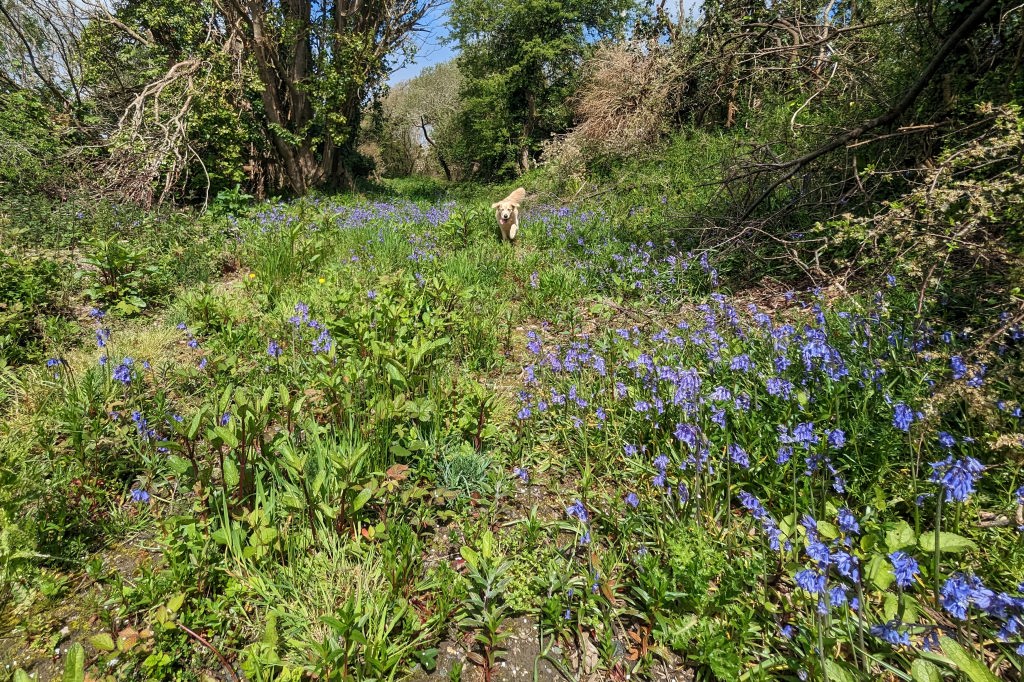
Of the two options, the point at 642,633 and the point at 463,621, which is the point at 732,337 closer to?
the point at 642,633

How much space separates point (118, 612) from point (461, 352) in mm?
2269

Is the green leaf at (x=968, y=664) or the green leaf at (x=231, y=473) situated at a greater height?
the green leaf at (x=231, y=473)

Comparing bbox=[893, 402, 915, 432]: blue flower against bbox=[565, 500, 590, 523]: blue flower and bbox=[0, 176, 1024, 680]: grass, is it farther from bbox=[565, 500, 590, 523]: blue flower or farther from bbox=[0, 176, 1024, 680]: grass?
bbox=[565, 500, 590, 523]: blue flower

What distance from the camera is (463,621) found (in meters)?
1.61

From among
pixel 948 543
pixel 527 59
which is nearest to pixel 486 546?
pixel 948 543

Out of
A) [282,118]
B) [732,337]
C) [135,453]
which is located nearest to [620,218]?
[732,337]

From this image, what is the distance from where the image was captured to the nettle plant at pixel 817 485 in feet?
4.48

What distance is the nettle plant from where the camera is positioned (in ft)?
4.48

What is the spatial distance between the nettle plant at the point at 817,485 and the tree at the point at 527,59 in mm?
15731

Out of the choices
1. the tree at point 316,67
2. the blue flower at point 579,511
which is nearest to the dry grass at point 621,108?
the tree at point 316,67

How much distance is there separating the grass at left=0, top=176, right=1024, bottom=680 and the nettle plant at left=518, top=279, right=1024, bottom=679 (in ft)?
0.05

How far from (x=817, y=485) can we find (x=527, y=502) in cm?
127

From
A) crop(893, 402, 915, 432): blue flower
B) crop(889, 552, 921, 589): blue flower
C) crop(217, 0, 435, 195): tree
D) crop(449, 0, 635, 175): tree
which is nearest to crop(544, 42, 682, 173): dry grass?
crop(449, 0, 635, 175): tree

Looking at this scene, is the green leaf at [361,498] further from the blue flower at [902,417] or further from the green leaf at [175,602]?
the blue flower at [902,417]
